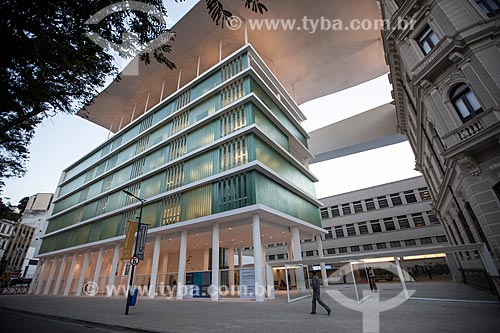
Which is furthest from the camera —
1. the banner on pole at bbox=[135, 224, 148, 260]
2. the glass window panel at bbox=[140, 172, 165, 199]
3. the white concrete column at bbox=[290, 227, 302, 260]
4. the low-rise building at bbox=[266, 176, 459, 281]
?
the low-rise building at bbox=[266, 176, 459, 281]

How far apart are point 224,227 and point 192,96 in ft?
50.5

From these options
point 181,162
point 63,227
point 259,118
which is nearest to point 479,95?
point 259,118

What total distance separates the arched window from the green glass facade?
463 inches

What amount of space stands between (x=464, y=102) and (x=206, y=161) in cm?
1758

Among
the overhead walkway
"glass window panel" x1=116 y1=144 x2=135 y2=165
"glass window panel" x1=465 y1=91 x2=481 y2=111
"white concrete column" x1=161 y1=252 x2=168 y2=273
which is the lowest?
the overhead walkway

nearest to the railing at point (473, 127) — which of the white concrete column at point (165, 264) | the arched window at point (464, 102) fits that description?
the arched window at point (464, 102)

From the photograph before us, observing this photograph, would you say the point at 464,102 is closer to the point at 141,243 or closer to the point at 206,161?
the point at 206,161

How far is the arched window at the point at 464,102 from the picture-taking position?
10016 millimetres

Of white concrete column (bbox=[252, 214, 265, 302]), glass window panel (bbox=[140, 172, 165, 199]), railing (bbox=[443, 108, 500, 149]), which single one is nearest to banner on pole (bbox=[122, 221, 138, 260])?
glass window panel (bbox=[140, 172, 165, 199])

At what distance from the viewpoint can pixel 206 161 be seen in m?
20.8

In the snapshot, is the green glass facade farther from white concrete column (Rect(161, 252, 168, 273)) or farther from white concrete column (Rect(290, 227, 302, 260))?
white concrete column (Rect(161, 252, 168, 273))

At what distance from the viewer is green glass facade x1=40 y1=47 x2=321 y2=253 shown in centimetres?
1872

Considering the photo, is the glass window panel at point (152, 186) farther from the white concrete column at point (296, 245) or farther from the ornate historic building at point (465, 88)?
the ornate historic building at point (465, 88)

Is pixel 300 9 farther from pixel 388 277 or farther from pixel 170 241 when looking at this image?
pixel 388 277
